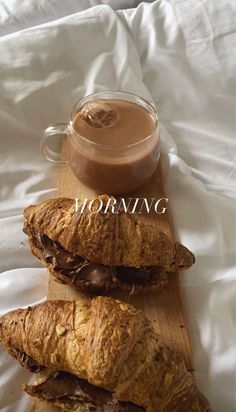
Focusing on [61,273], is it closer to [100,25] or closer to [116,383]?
[116,383]

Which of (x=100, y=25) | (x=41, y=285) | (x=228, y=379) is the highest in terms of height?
(x=100, y=25)

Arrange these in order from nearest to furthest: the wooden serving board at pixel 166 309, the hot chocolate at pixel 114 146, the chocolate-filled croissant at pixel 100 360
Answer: the chocolate-filled croissant at pixel 100 360 → the wooden serving board at pixel 166 309 → the hot chocolate at pixel 114 146

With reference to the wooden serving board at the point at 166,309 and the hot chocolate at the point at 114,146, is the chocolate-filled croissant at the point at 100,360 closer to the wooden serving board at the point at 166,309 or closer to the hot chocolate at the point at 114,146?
the wooden serving board at the point at 166,309

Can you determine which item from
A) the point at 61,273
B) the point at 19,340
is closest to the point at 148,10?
the point at 61,273

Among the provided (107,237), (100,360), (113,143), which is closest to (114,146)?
(113,143)

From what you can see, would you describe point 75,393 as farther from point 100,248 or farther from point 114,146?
point 114,146

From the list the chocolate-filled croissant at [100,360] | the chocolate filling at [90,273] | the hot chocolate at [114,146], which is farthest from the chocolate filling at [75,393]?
the hot chocolate at [114,146]
